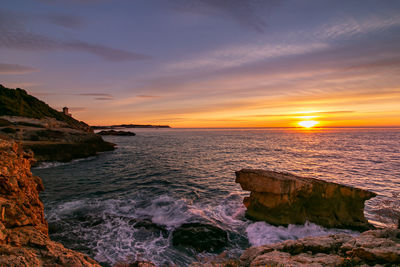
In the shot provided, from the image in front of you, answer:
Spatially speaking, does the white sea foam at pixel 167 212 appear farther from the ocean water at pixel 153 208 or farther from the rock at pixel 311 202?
the rock at pixel 311 202

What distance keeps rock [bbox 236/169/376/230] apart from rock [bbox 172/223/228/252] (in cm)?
377

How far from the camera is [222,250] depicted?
34.4ft

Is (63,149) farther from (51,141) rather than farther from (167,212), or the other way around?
(167,212)

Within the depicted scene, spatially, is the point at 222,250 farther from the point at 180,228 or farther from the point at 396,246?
the point at 396,246

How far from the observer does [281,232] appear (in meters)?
12.0

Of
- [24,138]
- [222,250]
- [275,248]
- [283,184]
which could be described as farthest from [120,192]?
[24,138]

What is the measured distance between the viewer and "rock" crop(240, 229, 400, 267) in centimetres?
505

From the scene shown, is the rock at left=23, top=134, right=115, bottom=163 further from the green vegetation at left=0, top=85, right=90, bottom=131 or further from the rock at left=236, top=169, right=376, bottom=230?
the rock at left=236, top=169, right=376, bottom=230

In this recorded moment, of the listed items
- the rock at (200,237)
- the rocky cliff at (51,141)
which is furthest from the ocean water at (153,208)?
the rocky cliff at (51,141)

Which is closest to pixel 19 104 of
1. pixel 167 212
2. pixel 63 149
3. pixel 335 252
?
pixel 63 149

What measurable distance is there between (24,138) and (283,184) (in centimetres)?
4135

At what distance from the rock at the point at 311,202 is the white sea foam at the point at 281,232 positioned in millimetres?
370

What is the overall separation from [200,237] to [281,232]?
4.98m

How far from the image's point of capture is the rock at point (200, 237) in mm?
10688
